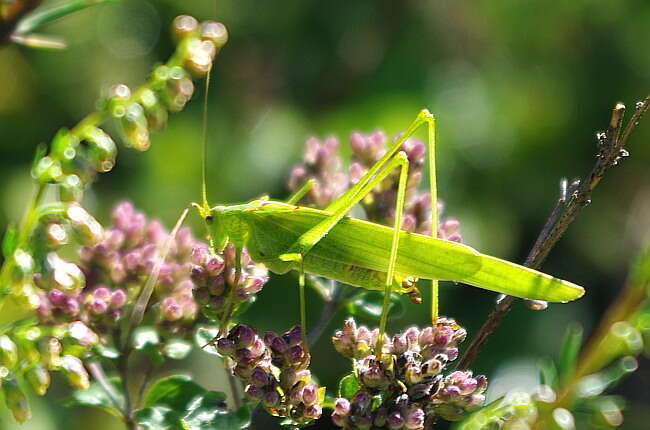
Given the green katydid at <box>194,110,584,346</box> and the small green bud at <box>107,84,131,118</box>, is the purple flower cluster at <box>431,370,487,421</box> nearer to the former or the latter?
the green katydid at <box>194,110,584,346</box>

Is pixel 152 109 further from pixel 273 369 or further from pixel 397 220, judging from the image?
pixel 397 220

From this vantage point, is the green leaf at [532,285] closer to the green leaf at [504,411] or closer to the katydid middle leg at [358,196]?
the katydid middle leg at [358,196]

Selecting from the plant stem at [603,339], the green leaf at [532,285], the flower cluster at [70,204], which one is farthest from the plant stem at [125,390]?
the plant stem at [603,339]

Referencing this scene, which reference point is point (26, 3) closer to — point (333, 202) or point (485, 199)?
point (333, 202)

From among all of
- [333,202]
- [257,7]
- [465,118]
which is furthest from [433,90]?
[333,202]

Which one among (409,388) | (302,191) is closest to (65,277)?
(409,388)

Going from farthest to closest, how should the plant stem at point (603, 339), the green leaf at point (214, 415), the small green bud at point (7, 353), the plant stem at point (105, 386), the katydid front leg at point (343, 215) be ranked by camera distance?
the katydid front leg at point (343, 215) < the plant stem at point (105, 386) < the green leaf at point (214, 415) < the small green bud at point (7, 353) < the plant stem at point (603, 339)
